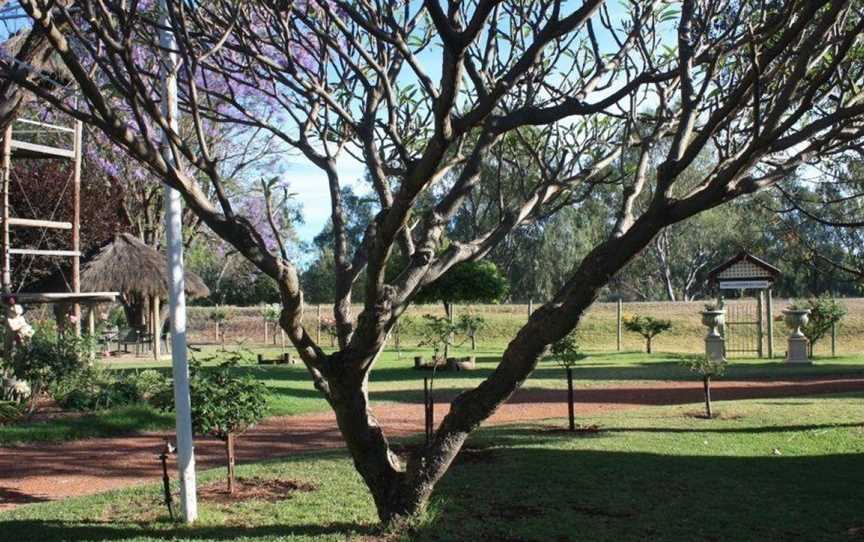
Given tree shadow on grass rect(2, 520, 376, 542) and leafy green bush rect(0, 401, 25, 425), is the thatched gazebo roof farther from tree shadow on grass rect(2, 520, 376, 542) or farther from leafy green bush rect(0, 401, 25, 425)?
tree shadow on grass rect(2, 520, 376, 542)

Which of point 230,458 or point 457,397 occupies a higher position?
point 457,397

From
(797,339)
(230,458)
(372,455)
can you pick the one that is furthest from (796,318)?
(372,455)

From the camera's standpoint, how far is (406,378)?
20.5 metres

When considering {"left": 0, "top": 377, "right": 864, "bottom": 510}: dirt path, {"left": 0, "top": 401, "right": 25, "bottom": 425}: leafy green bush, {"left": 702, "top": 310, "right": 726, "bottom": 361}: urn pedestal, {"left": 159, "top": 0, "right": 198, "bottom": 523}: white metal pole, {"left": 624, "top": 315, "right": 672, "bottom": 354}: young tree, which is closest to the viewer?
{"left": 159, "top": 0, "right": 198, "bottom": 523}: white metal pole

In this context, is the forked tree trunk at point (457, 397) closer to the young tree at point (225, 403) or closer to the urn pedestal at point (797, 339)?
the young tree at point (225, 403)

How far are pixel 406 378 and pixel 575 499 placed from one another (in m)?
13.4

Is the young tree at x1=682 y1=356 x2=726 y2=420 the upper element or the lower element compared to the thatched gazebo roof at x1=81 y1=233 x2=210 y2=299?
lower

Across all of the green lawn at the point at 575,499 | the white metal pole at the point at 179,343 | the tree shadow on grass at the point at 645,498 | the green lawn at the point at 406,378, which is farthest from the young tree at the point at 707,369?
the white metal pole at the point at 179,343

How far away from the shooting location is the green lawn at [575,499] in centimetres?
619

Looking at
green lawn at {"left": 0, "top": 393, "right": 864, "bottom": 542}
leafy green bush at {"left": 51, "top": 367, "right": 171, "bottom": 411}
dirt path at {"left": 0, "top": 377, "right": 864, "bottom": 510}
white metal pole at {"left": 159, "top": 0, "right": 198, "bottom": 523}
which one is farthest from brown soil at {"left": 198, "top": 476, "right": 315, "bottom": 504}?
leafy green bush at {"left": 51, "top": 367, "right": 171, "bottom": 411}

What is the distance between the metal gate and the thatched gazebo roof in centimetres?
1791

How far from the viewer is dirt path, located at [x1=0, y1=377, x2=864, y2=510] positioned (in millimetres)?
8945

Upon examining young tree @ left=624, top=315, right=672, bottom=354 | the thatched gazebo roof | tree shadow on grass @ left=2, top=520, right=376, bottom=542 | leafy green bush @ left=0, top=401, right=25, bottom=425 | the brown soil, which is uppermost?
the thatched gazebo roof

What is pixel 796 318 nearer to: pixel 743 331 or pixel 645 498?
pixel 743 331
